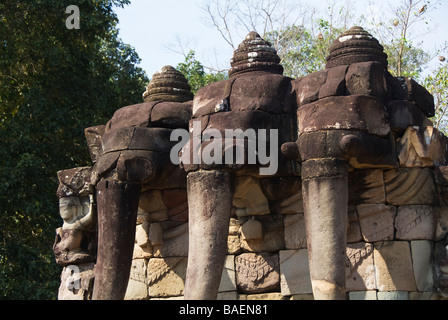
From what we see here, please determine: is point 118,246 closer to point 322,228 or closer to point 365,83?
point 322,228

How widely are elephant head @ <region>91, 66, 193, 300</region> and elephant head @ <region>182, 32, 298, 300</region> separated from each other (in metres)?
0.55

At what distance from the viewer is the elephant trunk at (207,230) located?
6.64 meters

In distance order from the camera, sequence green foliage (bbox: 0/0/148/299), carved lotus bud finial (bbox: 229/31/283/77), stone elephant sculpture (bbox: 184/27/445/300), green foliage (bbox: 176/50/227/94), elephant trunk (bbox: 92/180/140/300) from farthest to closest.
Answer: green foliage (bbox: 176/50/227/94), green foliage (bbox: 0/0/148/299), carved lotus bud finial (bbox: 229/31/283/77), elephant trunk (bbox: 92/180/140/300), stone elephant sculpture (bbox: 184/27/445/300)

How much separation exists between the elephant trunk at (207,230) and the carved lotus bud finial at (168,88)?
1.82m

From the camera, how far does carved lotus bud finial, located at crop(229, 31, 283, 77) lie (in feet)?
25.3

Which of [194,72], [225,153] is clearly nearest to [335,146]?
[225,153]

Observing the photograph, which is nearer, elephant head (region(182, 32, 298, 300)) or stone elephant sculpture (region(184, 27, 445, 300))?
stone elephant sculpture (region(184, 27, 445, 300))

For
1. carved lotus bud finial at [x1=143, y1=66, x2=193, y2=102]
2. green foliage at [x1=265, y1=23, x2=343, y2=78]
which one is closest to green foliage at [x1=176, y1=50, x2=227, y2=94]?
green foliage at [x1=265, y1=23, x2=343, y2=78]

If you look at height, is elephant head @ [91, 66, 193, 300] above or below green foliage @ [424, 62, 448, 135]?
below

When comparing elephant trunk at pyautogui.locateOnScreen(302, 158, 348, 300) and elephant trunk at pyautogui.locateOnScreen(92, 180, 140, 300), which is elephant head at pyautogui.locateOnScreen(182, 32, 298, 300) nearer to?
elephant trunk at pyautogui.locateOnScreen(302, 158, 348, 300)

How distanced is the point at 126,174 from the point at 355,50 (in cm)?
260

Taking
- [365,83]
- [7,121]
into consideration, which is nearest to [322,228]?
[365,83]

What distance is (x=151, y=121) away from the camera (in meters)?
7.96

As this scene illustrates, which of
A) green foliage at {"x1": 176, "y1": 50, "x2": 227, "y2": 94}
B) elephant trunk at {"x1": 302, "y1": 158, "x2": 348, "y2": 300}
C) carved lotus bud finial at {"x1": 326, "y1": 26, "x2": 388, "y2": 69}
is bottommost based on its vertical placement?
elephant trunk at {"x1": 302, "y1": 158, "x2": 348, "y2": 300}
